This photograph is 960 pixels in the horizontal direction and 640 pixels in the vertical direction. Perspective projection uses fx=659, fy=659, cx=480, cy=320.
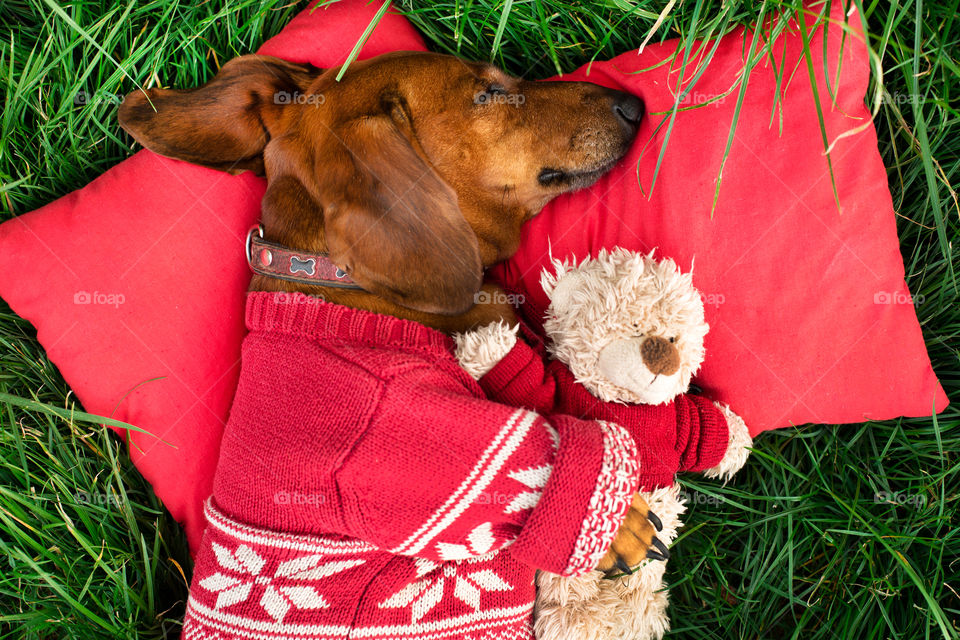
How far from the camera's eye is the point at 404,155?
1760mm

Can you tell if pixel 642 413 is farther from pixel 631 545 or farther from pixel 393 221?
pixel 393 221

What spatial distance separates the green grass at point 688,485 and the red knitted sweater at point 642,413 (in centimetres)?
41

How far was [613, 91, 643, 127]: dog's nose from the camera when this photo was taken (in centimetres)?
203

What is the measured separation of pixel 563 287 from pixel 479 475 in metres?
0.61

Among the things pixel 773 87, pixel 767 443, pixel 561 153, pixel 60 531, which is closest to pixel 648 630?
pixel 767 443

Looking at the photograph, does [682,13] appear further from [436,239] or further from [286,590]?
[286,590]

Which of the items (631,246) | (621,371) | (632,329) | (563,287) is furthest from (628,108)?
(621,371)

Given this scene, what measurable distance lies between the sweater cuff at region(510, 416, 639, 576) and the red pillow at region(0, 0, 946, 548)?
2.04ft

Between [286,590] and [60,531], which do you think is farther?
[60,531]

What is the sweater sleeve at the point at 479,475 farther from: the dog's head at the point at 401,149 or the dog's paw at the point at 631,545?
the dog's head at the point at 401,149

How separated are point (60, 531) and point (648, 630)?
6.66ft

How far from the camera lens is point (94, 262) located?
2191 millimetres

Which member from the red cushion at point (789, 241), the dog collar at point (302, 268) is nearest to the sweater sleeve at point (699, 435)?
the red cushion at point (789, 241)

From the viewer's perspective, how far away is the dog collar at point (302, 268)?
1.79m
